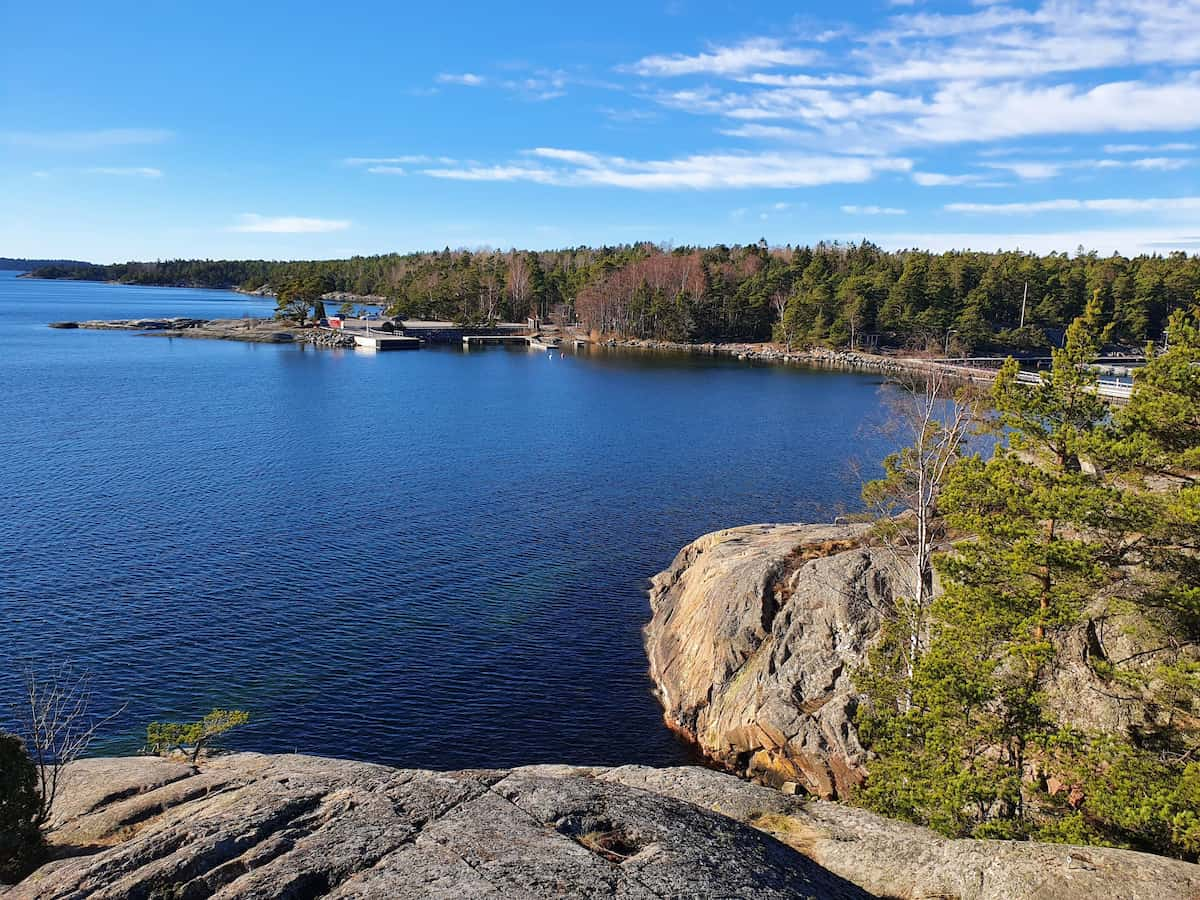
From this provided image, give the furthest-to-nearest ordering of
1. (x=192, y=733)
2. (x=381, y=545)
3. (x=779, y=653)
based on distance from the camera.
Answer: (x=381, y=545), (x=779, y=653), (x=192, y=733)

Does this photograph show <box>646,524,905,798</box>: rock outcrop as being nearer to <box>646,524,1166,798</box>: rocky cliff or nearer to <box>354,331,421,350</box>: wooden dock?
<box>646,524,1166,798</box>: rocky cliff

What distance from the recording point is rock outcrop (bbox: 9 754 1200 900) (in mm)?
14570

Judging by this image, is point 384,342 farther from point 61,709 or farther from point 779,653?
point 779,653

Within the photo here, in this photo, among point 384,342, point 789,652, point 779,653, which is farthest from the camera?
point 384,342

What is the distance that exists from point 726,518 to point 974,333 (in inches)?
4582

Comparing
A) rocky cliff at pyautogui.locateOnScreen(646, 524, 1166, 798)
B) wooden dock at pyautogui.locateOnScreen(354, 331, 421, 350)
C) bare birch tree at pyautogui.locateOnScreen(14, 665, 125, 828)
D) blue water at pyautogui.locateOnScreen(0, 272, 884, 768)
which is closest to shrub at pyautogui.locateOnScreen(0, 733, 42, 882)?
bare birch tree at pyautogui.locateOnScreen(14, 665, 125, 828)

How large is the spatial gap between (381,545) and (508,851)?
40706 mm

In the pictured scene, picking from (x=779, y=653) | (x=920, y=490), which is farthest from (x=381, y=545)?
(x=920, y=490)

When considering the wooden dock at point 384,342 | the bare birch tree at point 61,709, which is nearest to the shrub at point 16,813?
the bare birch tree at point 61,709

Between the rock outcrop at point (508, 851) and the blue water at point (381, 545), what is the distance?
547 inches

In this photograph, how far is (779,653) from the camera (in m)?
34.9

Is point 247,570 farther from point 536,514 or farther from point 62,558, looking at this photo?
point 536,514

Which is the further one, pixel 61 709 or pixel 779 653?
pixel 779 653

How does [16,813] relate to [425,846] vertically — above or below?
below
